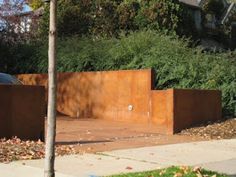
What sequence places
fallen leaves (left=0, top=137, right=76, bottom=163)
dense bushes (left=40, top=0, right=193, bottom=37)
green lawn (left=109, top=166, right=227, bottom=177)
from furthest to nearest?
dense bushes (left=40, top=0, right=193, bottom=37) → fallen leaves (left=0, top=137, right=76, bottom=163) → green lawn (left=109, top=166, right=227, bottom=177)

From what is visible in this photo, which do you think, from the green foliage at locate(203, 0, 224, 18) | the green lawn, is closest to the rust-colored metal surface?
the green lawn

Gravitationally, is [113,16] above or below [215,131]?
above

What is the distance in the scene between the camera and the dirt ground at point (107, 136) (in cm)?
1346

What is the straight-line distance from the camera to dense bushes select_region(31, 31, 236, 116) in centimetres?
2058

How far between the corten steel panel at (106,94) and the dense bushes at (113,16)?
8.67 metres

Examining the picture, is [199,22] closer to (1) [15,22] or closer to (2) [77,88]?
(1) [15,22]

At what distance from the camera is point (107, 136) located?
51.0 ft

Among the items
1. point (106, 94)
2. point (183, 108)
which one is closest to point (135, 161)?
point (183, 108)

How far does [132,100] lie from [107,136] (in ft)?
15.5

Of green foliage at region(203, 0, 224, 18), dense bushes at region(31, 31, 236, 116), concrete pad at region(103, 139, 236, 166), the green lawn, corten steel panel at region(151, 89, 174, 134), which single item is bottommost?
concrete pad at region(103, 139, 236, 166)

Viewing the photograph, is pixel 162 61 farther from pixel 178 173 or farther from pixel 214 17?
pixel 214 17

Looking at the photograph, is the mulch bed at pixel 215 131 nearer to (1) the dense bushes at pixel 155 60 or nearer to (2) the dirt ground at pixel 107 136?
(2) the dirt ground at pixel 107 136

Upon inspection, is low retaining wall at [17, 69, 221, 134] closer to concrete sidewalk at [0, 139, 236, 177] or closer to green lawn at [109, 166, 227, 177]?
concrete sidewalk at [0, 139, 236, 177]

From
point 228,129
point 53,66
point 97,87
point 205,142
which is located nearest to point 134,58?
point 97,87
